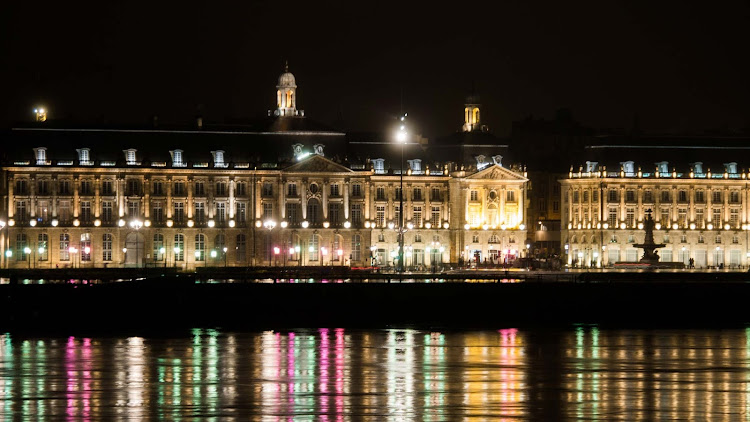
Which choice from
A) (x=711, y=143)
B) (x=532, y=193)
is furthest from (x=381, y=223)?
(x=711, y=143)

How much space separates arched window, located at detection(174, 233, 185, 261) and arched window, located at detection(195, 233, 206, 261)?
1.09 meters

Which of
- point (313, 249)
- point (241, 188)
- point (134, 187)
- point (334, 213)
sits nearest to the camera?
point (134, 187)

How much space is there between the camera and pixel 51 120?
13750 centimetres

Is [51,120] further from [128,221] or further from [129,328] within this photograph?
[129,328]

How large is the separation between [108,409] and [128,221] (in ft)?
296

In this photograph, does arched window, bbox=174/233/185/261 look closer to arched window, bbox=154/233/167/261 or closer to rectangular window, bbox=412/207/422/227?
arched window, bbox=154/233/167/261

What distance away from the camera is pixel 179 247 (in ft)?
449

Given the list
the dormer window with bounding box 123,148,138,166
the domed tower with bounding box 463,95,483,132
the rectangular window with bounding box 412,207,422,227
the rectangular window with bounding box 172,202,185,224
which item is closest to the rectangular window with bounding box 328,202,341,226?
the rectangular window with bounding box 412,207,422,227

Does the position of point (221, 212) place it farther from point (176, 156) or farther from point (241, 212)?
point (176, 156)

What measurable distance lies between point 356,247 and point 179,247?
15.1 m

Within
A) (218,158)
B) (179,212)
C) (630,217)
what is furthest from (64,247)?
(630,217)

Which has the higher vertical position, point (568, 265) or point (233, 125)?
point (233, 125)

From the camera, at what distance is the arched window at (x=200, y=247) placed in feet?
448

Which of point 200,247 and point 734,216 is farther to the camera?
point 734,216
